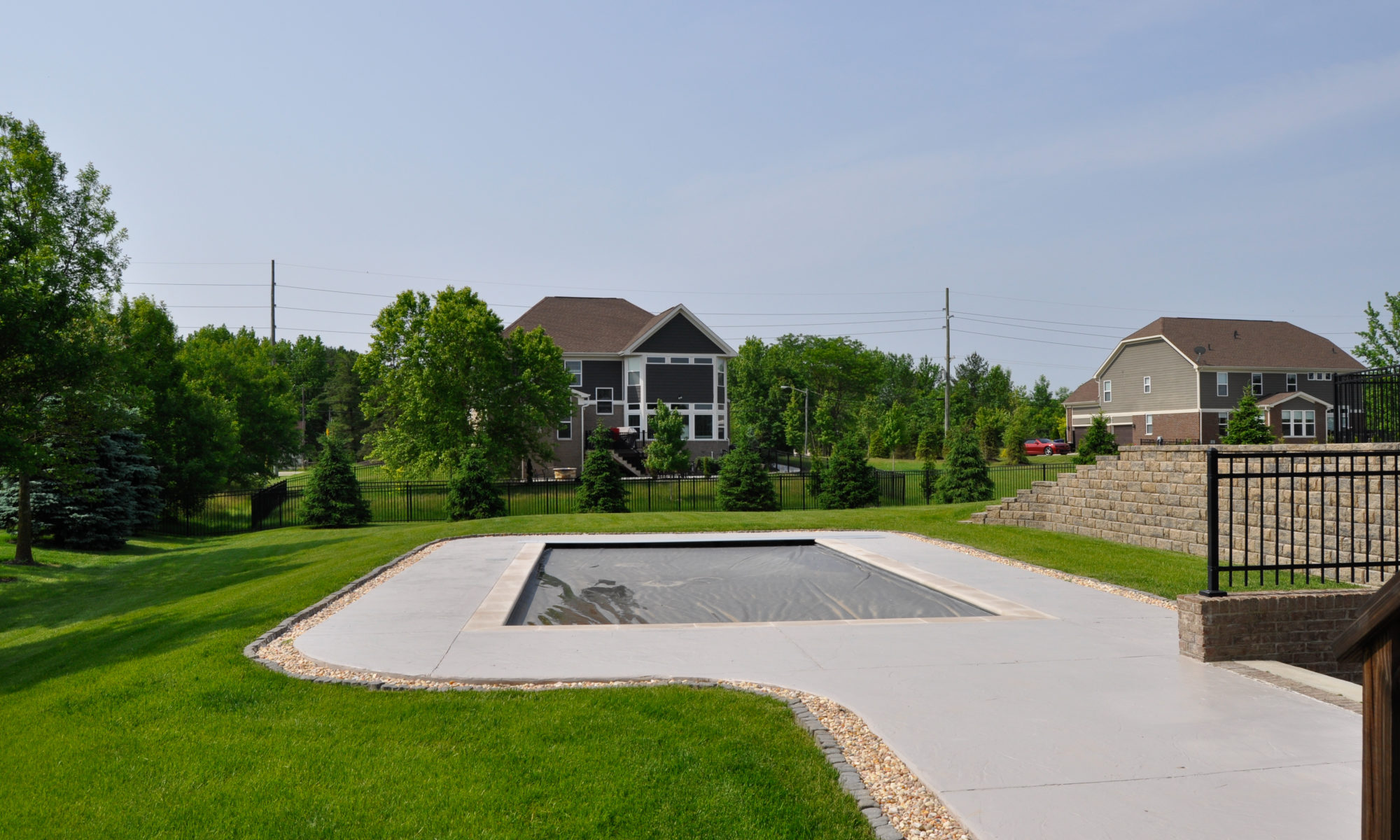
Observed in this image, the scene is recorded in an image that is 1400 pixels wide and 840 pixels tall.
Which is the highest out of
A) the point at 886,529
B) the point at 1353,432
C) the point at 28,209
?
the point at 28,209

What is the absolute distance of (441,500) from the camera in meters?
27.9

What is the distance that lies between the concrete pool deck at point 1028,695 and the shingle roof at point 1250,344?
142ft

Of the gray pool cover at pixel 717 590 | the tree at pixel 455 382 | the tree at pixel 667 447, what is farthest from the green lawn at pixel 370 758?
the tree at pixel 667 447

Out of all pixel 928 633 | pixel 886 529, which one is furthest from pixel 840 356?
pixel 928 633

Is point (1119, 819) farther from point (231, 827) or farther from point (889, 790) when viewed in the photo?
point (231, 827)

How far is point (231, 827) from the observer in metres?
3.81

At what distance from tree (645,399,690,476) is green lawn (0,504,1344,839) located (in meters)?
27.0

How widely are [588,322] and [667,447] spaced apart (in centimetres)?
1031

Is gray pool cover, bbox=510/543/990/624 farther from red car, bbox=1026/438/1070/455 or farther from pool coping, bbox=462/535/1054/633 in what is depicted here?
red car, bbox=1026/438/1070/455

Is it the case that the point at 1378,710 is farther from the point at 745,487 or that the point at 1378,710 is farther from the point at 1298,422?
the point at 1298,422

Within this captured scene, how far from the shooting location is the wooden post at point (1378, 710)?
1934 millimetres

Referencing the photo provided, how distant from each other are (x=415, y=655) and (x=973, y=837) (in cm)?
485

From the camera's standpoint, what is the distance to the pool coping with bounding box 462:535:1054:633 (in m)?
8.02

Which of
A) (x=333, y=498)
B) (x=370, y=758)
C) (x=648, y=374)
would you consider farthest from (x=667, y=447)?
(x=370, y=758)
